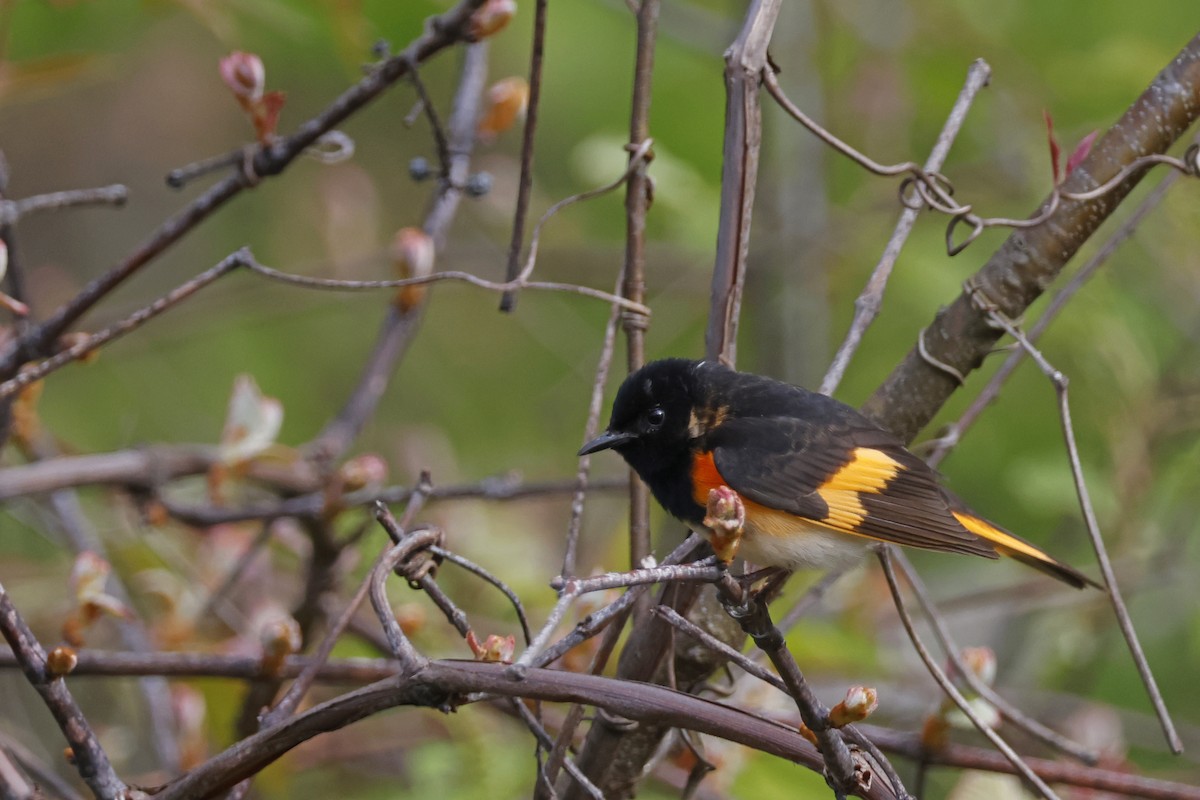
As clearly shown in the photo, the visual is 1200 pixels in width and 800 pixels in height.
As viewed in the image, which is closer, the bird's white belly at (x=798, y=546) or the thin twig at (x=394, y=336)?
the bird's white belly at (x=798, y=546)

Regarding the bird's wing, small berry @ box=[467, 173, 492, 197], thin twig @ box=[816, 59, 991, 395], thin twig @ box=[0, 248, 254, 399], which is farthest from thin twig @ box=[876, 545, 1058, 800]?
thin twig @ box=[0, 248, 254, 399]

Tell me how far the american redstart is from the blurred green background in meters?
0.55

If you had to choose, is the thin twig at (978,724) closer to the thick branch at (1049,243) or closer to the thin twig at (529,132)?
the thick branch at (1049,243)

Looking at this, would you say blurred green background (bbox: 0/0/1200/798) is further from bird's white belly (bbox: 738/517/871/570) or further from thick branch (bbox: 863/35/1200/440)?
thick branch (bbox: 863/35/1200/440)

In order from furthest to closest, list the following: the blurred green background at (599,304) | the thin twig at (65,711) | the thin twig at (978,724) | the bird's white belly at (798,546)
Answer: the blurred green background at (599,304), the bird's white belly at (798,546), the thin twig at (978,724), the thin twig at (65,711)

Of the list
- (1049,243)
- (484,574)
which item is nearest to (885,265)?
(1049,243)

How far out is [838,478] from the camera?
2.28 m

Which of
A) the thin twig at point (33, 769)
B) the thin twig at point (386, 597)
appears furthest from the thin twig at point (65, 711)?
the thin twig at point (33, 769)

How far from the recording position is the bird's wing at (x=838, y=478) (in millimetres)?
2178

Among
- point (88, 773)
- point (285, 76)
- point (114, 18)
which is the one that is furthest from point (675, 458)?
point (285, 76)

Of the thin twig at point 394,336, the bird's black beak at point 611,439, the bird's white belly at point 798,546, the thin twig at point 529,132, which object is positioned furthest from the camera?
the thin twig at point 394,336

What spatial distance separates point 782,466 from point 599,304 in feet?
8.77

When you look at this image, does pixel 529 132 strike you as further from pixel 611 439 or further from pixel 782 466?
pixel 782 466

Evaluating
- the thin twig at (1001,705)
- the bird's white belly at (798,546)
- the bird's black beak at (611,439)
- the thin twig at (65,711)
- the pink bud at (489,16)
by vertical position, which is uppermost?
the pink bud at (489,16)
